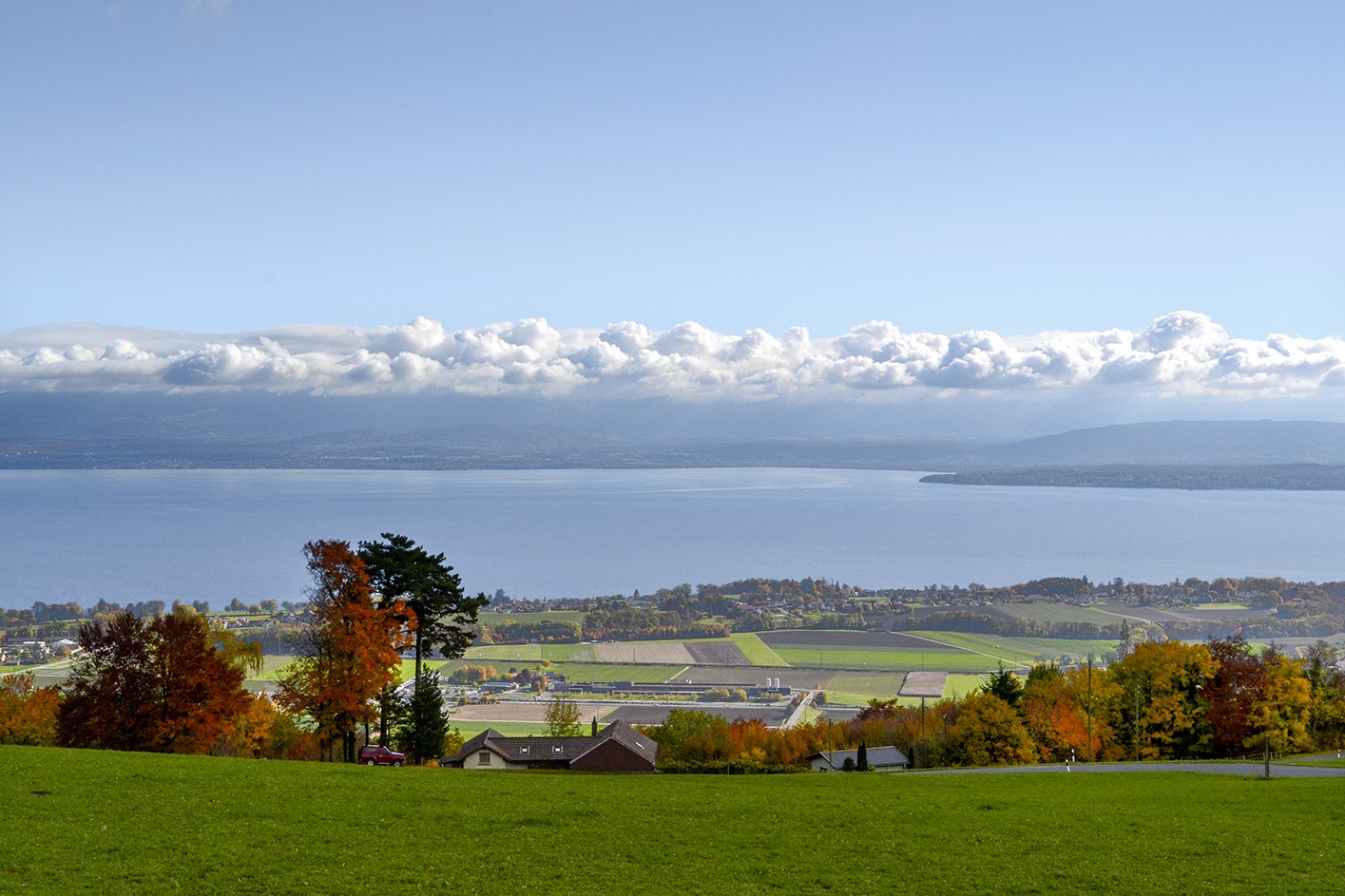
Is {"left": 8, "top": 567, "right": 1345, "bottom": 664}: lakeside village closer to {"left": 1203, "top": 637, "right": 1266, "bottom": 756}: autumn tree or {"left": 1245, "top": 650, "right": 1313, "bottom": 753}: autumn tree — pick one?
{"left": 1203, "top": 637, "right": 1266, "bottom": 756}: autumn tree

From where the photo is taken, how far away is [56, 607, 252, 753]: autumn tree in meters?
26.5

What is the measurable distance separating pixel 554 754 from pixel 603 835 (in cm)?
2202

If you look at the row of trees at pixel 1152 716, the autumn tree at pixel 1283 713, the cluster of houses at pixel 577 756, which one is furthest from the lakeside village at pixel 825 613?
the cluster of houses at pixel 577 756

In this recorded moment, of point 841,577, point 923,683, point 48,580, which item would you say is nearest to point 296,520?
point 48,580

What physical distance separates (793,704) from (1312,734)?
34.8 meters

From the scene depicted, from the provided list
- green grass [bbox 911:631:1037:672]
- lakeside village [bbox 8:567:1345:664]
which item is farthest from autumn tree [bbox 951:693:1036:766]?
lakeside village [bbox 8:567:1345:664]

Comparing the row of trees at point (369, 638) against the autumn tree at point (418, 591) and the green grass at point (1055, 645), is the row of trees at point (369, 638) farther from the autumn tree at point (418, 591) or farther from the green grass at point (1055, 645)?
the green grass at point (1055, 645)

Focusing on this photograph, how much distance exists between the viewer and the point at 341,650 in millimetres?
29312

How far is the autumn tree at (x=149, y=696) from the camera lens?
2655 cm

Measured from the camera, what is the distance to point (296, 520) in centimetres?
19925

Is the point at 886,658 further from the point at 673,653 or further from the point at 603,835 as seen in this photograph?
the point at 603,835

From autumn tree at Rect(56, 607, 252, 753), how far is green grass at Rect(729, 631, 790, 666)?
66185 mm

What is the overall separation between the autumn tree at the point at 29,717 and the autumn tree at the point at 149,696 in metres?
5.64

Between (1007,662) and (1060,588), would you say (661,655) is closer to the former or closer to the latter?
(1007,662)
